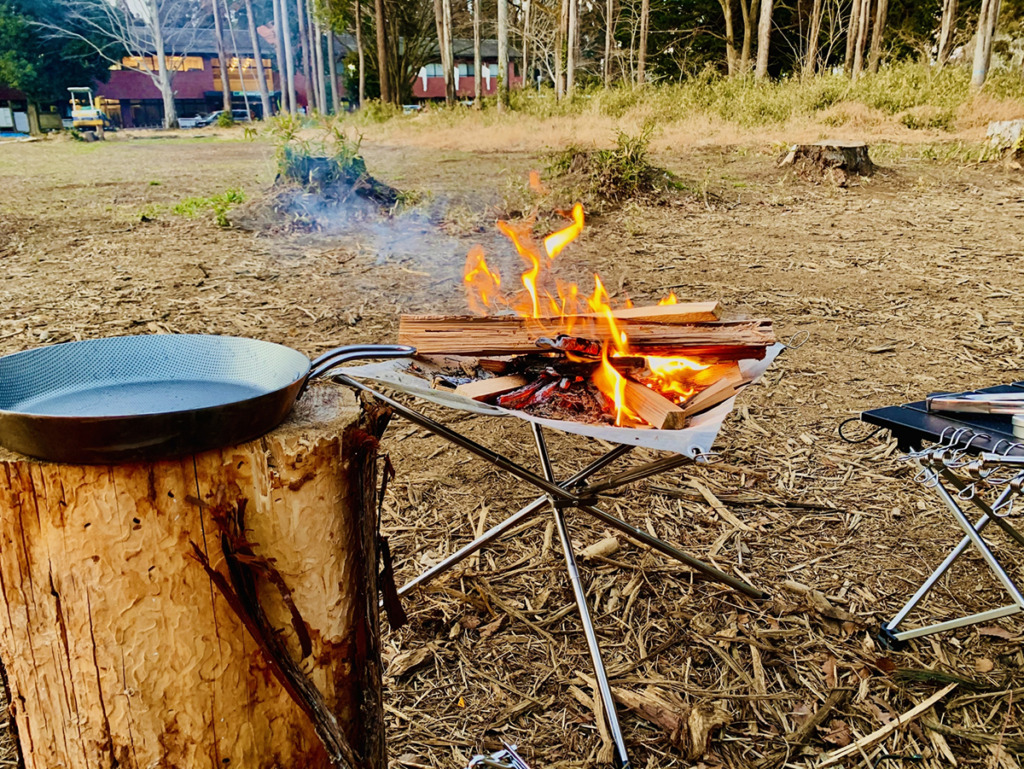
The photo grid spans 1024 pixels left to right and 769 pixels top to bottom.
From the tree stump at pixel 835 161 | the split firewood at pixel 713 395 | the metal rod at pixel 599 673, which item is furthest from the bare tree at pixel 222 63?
the split firewood at pixel 713 395

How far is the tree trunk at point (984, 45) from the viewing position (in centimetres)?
1340

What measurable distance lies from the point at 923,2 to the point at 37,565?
29.2 meters

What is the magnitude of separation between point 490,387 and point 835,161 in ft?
28.9

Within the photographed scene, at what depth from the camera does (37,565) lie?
1.32m

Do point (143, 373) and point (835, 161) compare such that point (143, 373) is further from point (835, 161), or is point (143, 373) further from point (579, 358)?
point (835, 161)

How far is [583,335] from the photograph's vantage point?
7.14ft

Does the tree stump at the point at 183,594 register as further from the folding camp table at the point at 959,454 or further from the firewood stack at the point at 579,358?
the folding camp table at the point at 959,454

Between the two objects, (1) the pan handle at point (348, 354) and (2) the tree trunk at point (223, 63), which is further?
(2) the tree trunk at point (223, 63)

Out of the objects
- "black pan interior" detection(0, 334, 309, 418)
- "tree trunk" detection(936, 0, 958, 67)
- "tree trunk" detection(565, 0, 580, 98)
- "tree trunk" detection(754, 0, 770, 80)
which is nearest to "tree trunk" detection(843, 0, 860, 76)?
"tree trunk" detection(936, 0, 958, 67)

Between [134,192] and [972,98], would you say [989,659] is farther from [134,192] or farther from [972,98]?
[972,98]

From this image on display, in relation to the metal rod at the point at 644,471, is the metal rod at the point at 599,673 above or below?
below

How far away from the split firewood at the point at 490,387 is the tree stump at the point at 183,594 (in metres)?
0.44

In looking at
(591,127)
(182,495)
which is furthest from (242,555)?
(591,127)

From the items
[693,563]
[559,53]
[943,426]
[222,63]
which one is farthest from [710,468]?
[222,63]
